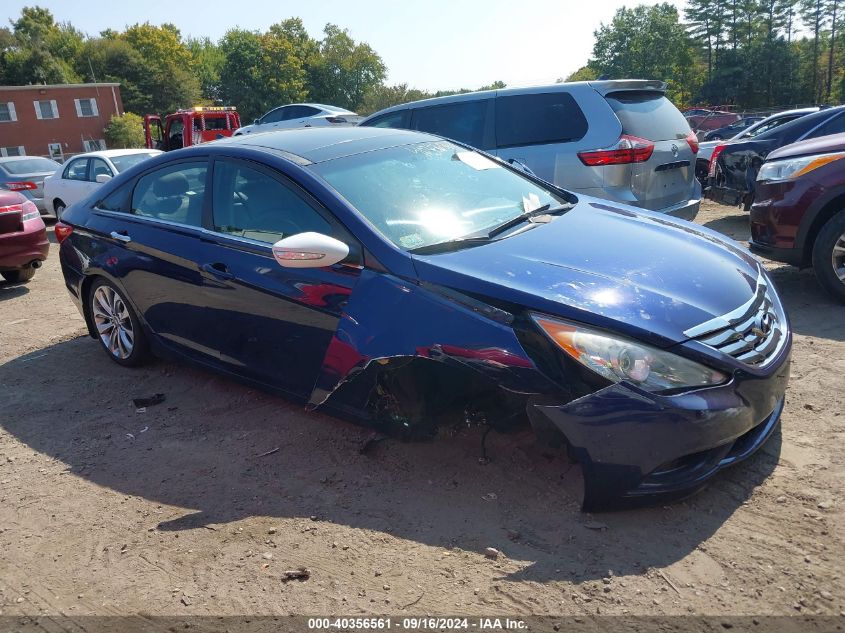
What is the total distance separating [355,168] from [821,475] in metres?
2.74

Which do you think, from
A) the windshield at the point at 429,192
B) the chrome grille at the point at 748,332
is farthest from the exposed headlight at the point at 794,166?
the chrome grille at the point at 748,332

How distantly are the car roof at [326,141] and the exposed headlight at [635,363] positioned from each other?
6.27ft

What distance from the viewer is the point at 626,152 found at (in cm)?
653

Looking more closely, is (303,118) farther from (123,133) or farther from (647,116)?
(123,133)

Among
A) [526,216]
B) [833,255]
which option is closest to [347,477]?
[526,216]

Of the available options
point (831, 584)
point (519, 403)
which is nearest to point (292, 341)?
point (519, 403)

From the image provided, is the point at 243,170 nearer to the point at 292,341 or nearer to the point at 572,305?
the point at 292,341

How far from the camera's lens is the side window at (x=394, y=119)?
27.3 ft

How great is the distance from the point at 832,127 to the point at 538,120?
4.00m

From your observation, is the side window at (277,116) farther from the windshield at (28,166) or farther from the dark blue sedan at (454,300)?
the dark blue sedan at (454,300)

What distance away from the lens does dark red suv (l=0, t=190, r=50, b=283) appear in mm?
7949

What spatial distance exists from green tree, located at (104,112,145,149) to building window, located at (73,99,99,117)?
1597mm

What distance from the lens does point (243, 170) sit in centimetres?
404

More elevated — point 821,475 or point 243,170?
point 243,170
